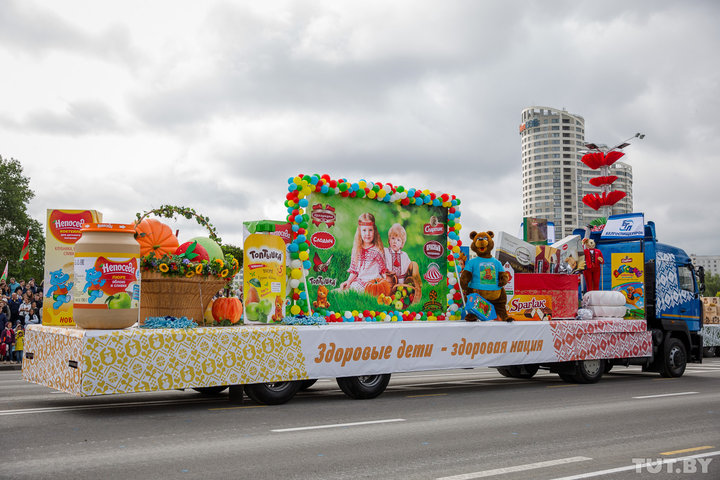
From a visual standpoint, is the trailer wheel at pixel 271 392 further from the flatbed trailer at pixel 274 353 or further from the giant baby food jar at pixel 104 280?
the giant baby food jar at pixel 104 280

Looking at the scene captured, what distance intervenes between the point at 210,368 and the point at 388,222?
17.3 feet

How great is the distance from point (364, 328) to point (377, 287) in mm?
2186

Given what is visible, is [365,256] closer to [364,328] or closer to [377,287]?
[377,287]

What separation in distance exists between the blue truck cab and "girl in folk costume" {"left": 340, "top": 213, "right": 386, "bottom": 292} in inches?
253

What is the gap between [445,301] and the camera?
1395 cm

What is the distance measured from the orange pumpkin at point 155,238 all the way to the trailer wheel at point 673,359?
1191cm

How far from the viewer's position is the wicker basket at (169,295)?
31.4ft

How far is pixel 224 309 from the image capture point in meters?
10.1

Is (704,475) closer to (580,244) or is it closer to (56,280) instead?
(56,280)

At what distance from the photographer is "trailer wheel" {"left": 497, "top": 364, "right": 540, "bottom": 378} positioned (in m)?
15.7

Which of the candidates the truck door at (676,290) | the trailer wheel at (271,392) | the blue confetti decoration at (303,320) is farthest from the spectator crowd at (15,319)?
the truck door at (676,290)

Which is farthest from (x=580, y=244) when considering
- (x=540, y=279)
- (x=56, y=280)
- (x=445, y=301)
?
(x=56, y=280)

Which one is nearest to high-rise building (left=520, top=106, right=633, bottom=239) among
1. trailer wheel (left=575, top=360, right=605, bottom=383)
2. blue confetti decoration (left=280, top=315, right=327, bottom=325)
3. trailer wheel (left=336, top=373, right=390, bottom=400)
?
trailer wheel (left=575, top=360, right=605, bottom=383)

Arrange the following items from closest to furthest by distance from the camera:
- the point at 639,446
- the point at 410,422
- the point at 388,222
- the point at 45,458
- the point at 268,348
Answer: the point at 45,458, the point at 639,446, the point at 410,422, the point at 268,348, the point at 388,222
